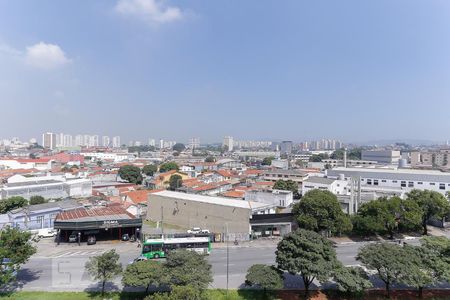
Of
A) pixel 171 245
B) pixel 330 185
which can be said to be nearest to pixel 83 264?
pixel 171 245

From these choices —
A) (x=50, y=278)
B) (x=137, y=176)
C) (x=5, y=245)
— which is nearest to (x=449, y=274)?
(x=50, y=278)

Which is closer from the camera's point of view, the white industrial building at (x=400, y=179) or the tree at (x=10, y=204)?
the tree at (x=10, y=204)

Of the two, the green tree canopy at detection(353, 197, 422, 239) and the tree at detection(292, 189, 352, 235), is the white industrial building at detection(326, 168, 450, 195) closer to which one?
the green tree canopy at detection(353, 197, 422, 239)

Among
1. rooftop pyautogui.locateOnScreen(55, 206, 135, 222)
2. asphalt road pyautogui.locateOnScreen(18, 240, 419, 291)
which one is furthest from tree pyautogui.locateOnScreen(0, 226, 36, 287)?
rooftop pyautogui.locateOnScreen(55, 206, 135, 222)

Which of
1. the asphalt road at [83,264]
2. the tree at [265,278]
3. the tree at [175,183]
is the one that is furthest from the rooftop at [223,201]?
the tree at [175,183]

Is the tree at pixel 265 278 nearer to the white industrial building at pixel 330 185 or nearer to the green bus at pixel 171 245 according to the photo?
the green bus at pixel 171 245

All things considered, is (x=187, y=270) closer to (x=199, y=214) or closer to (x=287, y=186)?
(x=199, y=214)

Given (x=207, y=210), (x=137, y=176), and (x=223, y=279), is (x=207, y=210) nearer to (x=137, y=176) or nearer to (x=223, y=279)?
(x=223, y=279)
